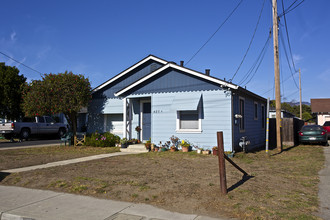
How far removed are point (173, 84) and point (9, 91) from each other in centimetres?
1766

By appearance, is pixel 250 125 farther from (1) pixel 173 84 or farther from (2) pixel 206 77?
(1) pixel 173 84

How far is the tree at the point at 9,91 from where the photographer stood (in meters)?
23.4

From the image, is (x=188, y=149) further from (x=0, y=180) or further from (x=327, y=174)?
(x=0, y=180)

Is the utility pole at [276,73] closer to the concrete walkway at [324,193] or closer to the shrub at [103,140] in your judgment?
the concrete walkway at [324,193]

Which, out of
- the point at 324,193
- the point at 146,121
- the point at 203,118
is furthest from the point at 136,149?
the point at 324,193

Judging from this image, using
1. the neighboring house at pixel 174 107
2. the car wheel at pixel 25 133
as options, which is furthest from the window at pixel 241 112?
the car wheel at pixel 25 133

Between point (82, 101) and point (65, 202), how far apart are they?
1024cm

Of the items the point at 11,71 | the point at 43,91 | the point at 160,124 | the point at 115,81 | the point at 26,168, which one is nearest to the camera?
the point at 26,168

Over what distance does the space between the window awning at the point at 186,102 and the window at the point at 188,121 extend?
1.60 ft

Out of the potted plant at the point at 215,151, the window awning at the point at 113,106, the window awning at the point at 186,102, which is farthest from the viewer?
the window awning at the point at 113,106

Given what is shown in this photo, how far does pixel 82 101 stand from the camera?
14.7m

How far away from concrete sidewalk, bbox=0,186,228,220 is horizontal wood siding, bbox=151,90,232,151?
24.6 ft

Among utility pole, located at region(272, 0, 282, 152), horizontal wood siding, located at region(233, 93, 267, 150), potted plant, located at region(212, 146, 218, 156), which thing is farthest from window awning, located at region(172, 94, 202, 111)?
utility pole, located at region(272, 0, 282, 152)

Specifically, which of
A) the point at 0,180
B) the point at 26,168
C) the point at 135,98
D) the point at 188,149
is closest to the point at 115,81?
the point at 135,98
